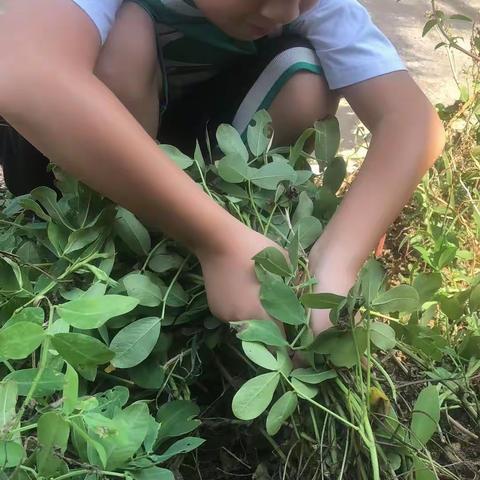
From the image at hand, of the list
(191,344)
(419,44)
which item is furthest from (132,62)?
(419,44)

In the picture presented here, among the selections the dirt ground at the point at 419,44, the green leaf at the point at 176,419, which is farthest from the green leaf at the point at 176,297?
the dirt ground at the point at 419,44

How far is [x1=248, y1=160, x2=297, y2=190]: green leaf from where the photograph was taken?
82 centimetres

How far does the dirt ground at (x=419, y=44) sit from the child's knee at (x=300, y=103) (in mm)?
607

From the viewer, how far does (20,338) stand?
1.58ft

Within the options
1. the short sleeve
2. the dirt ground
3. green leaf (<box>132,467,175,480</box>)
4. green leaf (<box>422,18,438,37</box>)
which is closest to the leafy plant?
green leaf (<box>132,467,175,480</box>)

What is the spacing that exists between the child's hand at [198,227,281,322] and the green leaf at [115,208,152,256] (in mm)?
66

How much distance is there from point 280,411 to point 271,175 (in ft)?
0.98

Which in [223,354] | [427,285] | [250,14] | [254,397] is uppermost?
[250,14]

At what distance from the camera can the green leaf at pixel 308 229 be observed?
80cm

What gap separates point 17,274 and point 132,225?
0.15 meters

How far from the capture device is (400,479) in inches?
25.5

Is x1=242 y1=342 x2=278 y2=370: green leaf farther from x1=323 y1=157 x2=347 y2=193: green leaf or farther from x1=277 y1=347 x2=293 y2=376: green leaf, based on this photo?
Answer: x1=323 y1=157 x2=347 y2=193: green leaf

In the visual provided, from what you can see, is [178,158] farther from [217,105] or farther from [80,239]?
[217,105]

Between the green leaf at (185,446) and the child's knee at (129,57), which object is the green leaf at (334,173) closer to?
the child's knee at (129,57)
